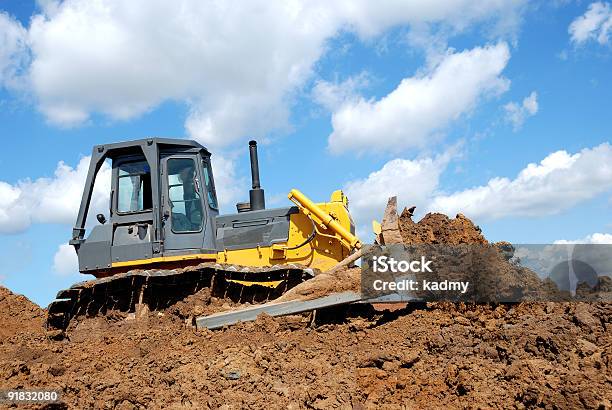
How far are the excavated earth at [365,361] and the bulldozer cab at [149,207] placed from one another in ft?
5.25

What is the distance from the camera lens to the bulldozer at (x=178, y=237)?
950 centimetres

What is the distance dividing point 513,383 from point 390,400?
112 cm

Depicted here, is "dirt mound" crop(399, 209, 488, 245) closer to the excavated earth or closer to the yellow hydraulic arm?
the excavated earth

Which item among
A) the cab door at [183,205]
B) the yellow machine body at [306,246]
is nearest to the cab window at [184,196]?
the cab door at [183,205]

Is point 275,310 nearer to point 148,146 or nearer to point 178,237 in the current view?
point 178,237

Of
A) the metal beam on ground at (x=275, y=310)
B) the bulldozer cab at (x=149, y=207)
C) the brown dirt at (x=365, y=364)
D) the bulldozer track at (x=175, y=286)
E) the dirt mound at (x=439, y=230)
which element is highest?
the bulldozer cab at (x=149, y=207)

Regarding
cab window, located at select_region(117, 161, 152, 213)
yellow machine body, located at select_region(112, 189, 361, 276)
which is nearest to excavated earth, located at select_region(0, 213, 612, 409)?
yellow machine body, located at select_region(112, 189, 361, 276)

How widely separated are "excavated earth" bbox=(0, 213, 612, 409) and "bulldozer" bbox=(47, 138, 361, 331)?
3.51ft

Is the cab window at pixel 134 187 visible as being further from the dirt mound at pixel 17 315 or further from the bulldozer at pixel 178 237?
the dirt mound at pixel 17 315

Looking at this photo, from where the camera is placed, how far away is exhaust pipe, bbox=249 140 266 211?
10.7m

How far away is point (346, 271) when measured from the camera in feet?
25.5

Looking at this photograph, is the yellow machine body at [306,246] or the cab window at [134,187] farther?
the cab window at [134,187]

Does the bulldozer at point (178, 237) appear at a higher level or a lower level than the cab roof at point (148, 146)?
lower

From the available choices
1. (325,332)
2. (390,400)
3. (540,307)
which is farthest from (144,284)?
(540,307)
